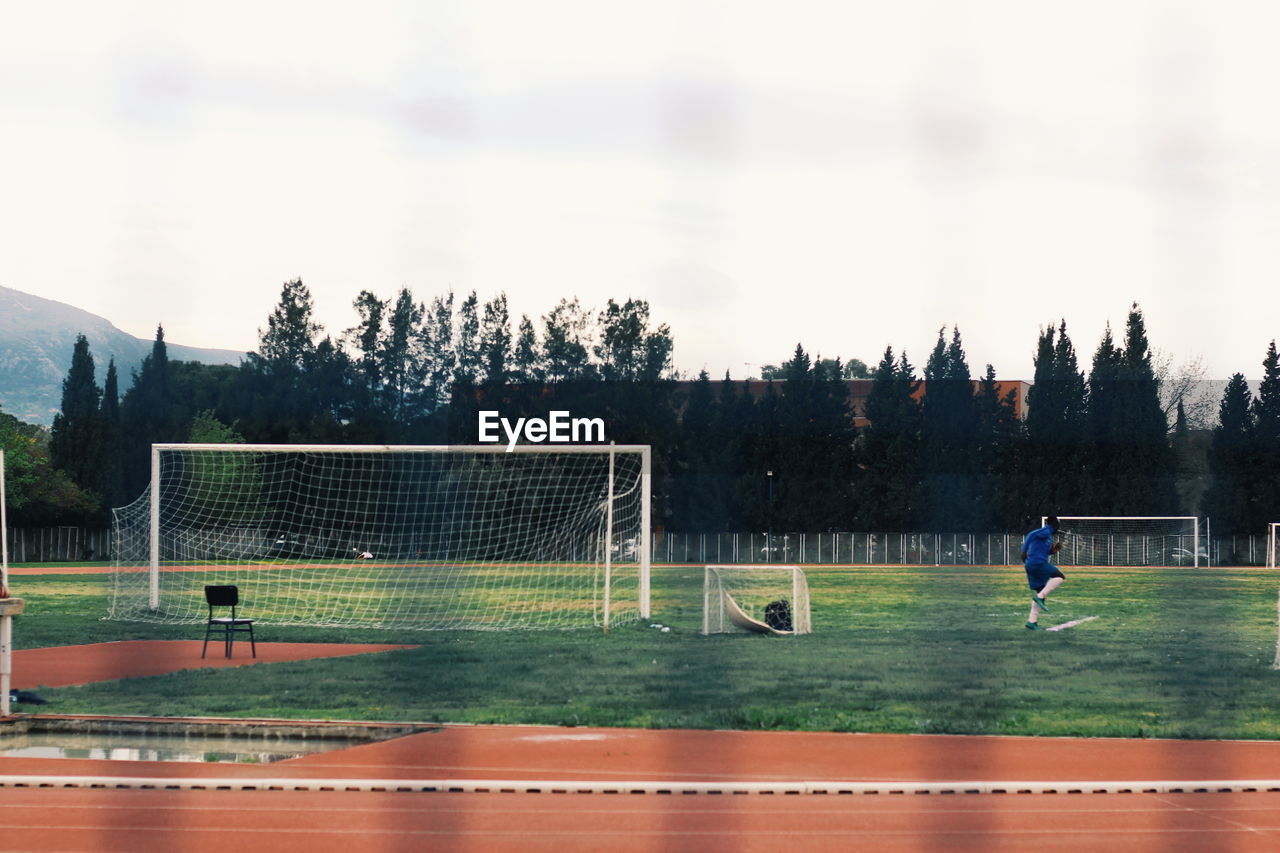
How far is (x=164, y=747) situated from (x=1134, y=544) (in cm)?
5516

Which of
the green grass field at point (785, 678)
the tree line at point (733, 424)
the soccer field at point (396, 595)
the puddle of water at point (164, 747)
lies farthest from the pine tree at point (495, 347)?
the puddle of water at point (164, 747)

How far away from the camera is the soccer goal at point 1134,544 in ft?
194

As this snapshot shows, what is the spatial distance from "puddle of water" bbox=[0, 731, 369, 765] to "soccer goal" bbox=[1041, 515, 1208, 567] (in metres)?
51.5

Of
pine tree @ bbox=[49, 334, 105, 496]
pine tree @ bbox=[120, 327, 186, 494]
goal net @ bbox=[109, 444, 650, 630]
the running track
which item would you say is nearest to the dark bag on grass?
goal net @ bbox=[109, 444, 650, 630]

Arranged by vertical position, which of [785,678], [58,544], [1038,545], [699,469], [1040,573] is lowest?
[58,544]

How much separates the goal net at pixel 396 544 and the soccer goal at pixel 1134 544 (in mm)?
18299

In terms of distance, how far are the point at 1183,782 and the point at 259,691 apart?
772 centimetres

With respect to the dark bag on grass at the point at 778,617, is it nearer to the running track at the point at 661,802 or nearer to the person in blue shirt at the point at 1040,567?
the person in blue shirt at the point at 1040,567

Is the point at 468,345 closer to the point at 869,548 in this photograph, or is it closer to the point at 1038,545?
the point at 869,548

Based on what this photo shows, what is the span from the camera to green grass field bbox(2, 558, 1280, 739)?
36.4 ft

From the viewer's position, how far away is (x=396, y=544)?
4875cm

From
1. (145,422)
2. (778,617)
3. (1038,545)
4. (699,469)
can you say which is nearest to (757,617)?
(778,617)

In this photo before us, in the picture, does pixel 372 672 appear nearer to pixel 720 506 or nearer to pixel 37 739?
pixel 37 739

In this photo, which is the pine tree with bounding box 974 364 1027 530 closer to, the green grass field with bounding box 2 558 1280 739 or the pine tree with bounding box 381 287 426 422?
the pine tree with bounding box 381 287 426 422
